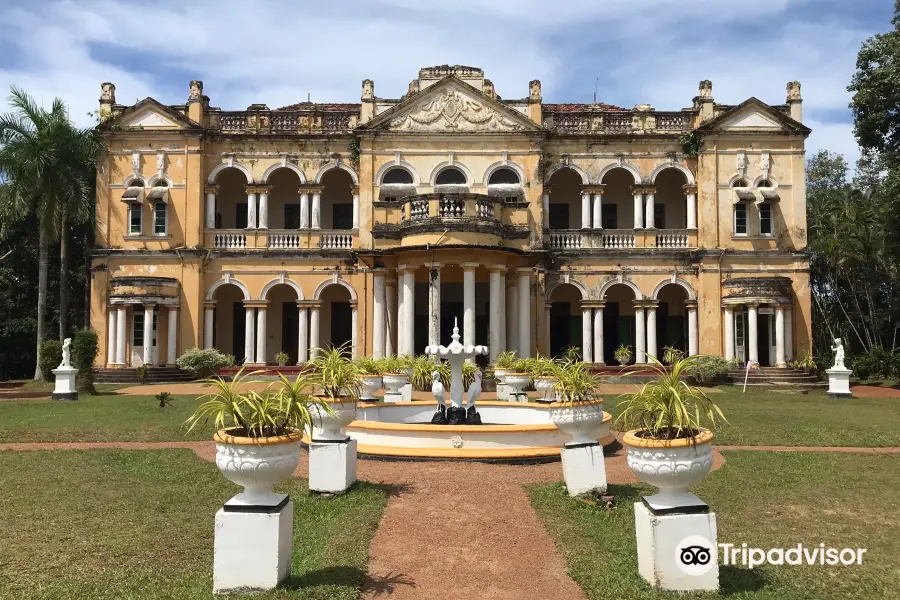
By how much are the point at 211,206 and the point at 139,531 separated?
1896 centimetres

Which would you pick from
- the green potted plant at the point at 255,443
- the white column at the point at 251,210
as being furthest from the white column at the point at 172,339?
the green potted plant at the point at 255,443

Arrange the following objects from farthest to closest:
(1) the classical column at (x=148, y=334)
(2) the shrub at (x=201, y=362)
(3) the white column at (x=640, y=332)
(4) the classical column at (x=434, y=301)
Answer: (3) the white column at (x=640, y=332) → (1) the classical column at (x=148, y=334) → (2) the shrub at (x=201, y=362) → (4) the classical column at (x=434, y=301)

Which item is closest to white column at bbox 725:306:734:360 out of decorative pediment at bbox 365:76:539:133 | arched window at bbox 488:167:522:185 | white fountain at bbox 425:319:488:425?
arched window at bbox 488:167:522:185

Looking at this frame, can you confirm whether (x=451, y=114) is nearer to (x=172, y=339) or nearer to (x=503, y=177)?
(x=503, y=177)

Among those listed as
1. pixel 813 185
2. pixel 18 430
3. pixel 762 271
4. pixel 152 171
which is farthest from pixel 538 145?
pixel 813 185

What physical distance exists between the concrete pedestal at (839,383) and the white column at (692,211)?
689 centimetres

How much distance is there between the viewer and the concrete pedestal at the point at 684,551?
4621 mm

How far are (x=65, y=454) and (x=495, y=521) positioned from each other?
6925mm

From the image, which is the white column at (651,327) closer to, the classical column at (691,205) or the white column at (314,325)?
the classical column at (691,205)

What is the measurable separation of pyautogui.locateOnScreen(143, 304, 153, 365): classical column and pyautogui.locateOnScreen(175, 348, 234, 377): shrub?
1.05m

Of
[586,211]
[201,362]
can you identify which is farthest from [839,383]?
[201,362]

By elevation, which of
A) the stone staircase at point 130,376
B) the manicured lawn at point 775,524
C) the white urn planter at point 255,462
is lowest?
the manicured lawn at point 775,524

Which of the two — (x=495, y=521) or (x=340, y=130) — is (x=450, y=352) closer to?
(x=495, y=521)

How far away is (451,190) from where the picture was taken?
2191cm
